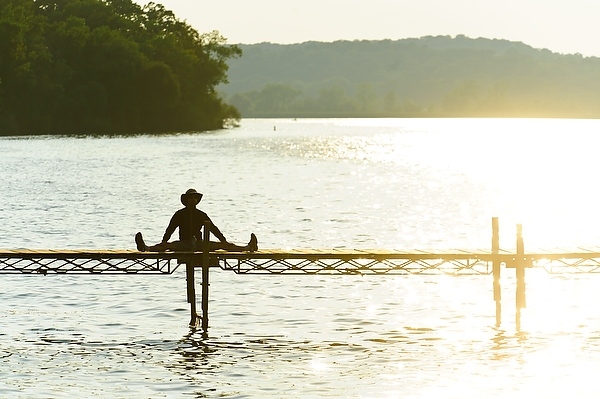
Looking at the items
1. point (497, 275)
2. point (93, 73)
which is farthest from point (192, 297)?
point (93, 73)

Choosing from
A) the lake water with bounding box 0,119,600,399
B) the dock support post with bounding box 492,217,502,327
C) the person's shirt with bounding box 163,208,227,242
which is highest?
the person's shirt with bounding box 163,208,227,242

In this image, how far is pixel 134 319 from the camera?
23594 millimetres

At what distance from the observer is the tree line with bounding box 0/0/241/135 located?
502 feet

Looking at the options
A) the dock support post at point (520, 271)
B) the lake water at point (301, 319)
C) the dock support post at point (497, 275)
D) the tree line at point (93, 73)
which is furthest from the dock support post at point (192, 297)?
the tree line at point (93, 73)

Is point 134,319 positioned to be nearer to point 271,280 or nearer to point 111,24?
point 271,280

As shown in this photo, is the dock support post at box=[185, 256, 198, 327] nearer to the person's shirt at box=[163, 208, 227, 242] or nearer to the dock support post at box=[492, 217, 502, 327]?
the person's shirt at box=[163, 208, 227, 242]

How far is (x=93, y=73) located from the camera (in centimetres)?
16362

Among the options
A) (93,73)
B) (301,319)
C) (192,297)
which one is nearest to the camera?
(192,297)

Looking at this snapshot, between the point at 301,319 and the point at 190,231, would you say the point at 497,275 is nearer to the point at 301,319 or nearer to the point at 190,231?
the point at 301,319

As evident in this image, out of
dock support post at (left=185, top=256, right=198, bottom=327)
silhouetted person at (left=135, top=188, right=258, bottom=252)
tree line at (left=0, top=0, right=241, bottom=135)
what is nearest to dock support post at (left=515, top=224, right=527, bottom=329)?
silhouetted person at (left=135, top=188, right=258, bottom=252)

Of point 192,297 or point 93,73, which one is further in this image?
point 93,73

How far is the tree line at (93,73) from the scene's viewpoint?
153000 mm

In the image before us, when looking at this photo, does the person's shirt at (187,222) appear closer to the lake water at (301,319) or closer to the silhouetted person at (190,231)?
the silhouetted person at (190,231)

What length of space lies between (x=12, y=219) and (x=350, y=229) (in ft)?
51.1
